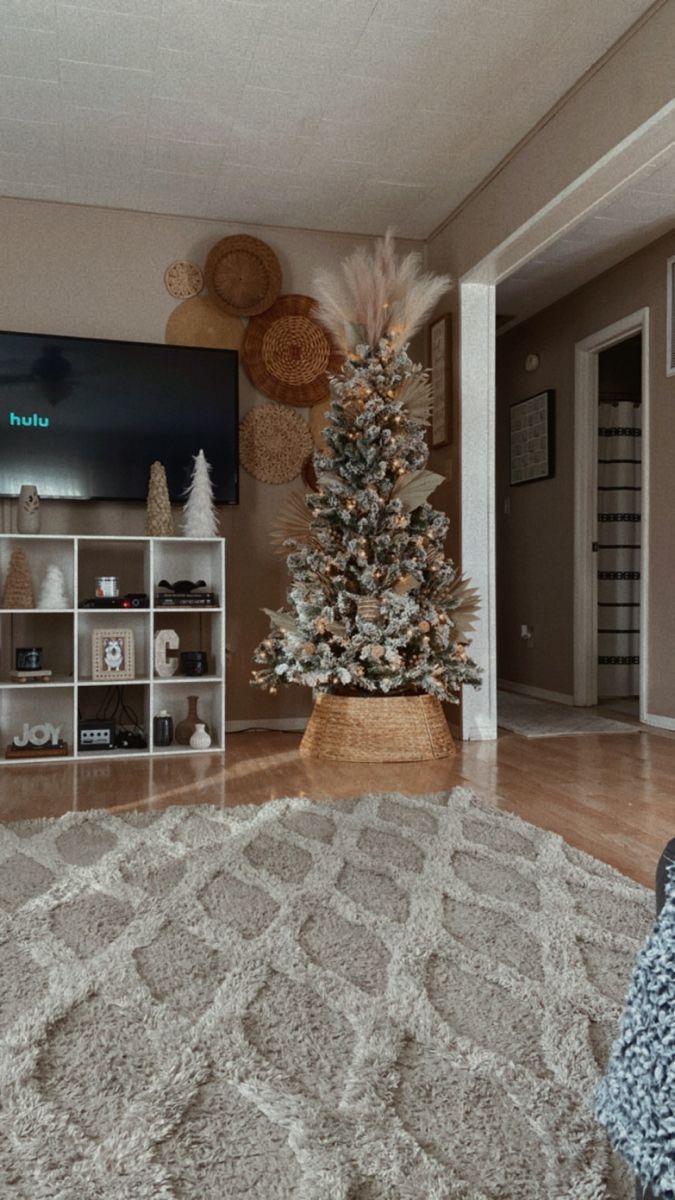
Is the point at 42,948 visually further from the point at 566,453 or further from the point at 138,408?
the point at 566,453

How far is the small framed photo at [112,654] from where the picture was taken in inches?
161

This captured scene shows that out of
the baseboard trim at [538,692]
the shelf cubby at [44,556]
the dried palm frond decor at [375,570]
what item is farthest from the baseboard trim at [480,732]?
the shelf cubby at [44,556]

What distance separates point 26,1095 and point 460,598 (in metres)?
3.12

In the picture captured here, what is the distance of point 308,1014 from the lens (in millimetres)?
1523

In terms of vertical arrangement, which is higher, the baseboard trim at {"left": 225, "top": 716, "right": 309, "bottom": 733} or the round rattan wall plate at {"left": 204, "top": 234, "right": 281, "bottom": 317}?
the round rattan wall plate at {"left": 204, "top": 234, "right": 281, "bottom": 317}

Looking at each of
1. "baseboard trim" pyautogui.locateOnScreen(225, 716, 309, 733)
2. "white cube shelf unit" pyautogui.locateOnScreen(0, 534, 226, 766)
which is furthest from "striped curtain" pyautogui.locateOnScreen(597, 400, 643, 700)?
"white cube shelf unit" pyautogui.locateOnScreen(0, 534, 226, 766)

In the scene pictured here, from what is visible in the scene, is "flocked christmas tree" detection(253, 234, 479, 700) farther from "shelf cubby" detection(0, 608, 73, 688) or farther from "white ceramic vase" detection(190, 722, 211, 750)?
"shelf cubby" detection(0, 608, 73, 688)

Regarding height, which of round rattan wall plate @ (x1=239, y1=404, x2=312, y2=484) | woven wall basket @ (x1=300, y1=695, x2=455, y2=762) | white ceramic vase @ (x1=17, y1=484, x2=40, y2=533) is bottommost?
woven wall basket @ (x1=300, y1=695, x2=455, y2=762)

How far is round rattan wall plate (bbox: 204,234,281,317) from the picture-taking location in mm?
4629

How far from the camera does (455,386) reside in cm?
459

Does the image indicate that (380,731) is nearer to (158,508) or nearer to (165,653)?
(165,653)

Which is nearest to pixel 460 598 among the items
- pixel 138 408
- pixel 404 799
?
pixel 404 799

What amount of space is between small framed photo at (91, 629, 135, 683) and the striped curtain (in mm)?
3338

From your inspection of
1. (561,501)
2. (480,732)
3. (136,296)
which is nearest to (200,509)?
(136,296)
